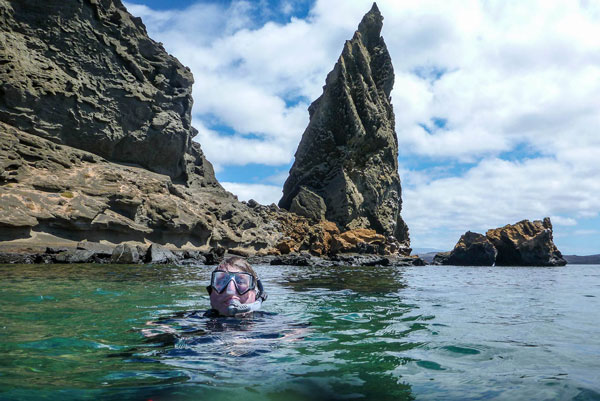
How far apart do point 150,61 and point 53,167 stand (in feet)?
74.5

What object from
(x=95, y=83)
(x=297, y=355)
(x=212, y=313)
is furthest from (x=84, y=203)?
(x=297, y=355)

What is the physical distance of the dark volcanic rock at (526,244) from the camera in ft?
224

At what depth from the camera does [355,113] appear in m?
79.3

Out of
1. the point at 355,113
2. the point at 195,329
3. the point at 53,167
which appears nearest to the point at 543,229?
the point at 355,113

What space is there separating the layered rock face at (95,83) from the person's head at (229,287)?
38182mm

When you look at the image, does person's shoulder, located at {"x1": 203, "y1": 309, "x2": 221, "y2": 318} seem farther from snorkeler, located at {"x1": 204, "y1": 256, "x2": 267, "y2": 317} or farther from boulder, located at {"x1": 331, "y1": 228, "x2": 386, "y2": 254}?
boulder, located at {"x1": 331, "y1": 228, "x2": 386, "y2": 254}

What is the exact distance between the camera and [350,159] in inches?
3123

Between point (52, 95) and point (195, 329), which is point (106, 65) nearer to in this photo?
point (52, 95)

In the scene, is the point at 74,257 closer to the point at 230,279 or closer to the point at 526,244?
the point at 230,279

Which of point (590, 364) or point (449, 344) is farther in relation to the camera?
point (449, 344)

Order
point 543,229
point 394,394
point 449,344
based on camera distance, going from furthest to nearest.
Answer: point 543,229 < point 449,344 < point 394,394

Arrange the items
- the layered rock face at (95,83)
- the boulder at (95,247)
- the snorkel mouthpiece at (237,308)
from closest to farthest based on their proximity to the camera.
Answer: the snorkel mouthpiece at (237,308)
the boulder at (95,247)
the layered rock face at (95,83)

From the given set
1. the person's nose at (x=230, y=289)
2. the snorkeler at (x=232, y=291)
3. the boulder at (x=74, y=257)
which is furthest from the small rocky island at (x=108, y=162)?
the person's nose at (x=230, y=289)

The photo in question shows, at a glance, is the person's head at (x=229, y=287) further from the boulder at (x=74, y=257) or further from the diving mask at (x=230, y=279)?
the boulder at (x=74, y=257)
